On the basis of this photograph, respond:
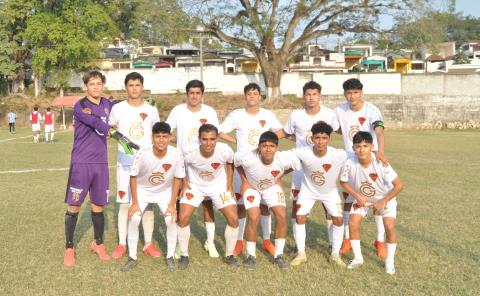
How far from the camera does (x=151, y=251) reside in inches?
238

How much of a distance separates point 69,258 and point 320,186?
307cm

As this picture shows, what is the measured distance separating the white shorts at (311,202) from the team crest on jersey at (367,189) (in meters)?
0.31

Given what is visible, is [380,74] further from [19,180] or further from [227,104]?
[19,180]

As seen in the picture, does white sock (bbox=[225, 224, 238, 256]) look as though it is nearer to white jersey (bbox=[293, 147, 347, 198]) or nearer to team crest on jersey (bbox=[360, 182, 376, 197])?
white jersey (bbox=[293, 147, 347, 198])

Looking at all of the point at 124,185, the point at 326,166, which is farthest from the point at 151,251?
the point at 326,166

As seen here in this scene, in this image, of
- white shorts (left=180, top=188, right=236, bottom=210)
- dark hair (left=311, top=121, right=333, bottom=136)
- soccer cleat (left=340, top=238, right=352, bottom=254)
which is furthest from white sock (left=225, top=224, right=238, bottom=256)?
dark hair (left=311, top=121, right=333, bottom=136)

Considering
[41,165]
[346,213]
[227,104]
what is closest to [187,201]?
[346,213]

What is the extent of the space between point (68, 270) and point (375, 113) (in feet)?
13.7

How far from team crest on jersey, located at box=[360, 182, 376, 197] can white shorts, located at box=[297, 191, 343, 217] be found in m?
0.31

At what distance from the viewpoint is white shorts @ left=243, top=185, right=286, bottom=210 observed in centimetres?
586

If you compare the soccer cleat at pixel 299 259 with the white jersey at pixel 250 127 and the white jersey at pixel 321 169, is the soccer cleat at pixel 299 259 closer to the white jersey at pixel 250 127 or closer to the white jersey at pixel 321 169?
the white jersey at pixel 321 169

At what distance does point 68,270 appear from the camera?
18.2 ft

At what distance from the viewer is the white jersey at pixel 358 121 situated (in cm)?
641

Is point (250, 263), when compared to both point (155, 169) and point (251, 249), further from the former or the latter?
point (155, 169)
